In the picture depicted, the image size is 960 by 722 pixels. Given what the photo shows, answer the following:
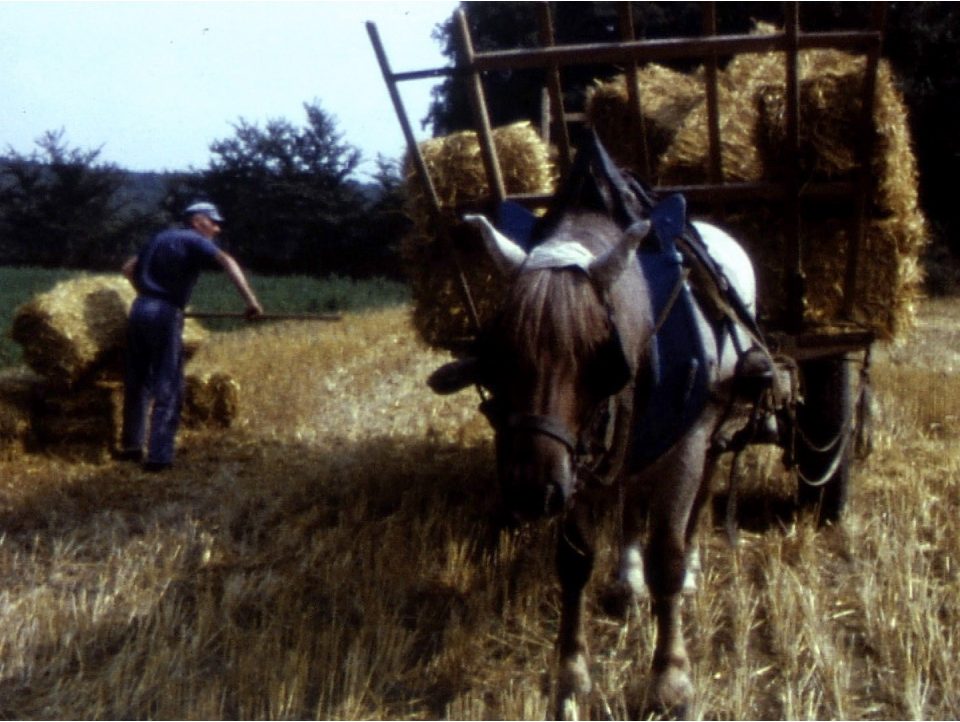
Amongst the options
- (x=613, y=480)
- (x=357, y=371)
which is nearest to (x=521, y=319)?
(x=613, y=480)

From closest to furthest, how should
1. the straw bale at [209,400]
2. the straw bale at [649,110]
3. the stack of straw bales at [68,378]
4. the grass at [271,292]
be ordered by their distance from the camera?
the straw bale at [649,110]
the stack of straw bales at [68,378]
the straw bale at [209,400]
the grass at [271,292]

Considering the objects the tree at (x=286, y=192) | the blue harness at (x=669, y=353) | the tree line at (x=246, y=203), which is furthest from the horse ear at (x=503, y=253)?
the tree at (x=286, y=192)

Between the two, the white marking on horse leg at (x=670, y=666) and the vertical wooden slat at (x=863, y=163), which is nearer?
the white marking on horse leg at (x=670, y=666)

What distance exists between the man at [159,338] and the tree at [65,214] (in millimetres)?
11297

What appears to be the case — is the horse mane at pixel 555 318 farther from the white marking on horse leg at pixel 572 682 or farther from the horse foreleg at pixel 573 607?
the white marking on horse leg at pixel 572 682

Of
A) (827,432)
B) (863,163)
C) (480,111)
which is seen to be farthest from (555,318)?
(827,432)

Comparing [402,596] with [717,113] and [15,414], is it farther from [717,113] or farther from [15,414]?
[15,414]

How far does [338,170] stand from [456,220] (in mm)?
18949

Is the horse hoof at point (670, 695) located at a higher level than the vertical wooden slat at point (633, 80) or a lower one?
lower

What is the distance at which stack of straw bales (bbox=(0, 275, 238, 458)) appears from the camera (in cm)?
758

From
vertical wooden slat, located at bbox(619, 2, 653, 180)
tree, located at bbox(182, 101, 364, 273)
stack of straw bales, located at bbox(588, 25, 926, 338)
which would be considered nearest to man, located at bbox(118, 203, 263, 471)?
stack of straw bales, located at bbox(588, 25, 926, 338)

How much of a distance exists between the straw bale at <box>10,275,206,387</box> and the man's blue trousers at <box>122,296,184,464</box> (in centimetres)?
34

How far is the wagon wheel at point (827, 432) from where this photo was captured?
5.54 metres

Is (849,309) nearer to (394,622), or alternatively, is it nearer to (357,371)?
(394,622)
